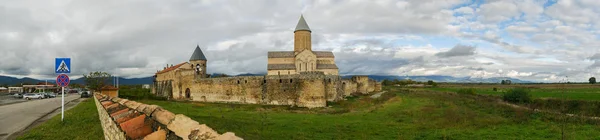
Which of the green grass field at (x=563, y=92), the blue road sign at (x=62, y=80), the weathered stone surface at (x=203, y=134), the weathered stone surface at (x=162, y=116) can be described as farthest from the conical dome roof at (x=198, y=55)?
the weathered stone surface at (x=203, y=134)

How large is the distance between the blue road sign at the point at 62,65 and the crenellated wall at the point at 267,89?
15.0 m

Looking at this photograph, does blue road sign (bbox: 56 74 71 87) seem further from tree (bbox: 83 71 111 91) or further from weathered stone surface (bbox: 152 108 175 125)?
tree (bbox: 83 71 111 91)

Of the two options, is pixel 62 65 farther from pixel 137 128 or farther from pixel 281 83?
pixel 281 83

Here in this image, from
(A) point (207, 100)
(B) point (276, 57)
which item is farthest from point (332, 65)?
(A) point (207, 100)

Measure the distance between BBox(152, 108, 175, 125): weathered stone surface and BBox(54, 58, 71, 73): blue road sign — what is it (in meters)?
11.5

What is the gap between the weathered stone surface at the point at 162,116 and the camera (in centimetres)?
326

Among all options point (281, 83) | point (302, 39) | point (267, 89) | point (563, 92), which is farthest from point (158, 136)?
point (563, 92)

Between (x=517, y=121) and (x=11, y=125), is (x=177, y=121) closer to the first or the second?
(x=11, y=125)

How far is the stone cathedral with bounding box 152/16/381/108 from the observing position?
25.2 meters

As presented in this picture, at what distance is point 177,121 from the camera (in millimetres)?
3035

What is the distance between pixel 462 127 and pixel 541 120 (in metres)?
5.66

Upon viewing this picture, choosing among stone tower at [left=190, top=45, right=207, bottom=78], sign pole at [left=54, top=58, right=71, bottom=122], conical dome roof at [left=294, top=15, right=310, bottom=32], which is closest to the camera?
sign pole at [left=54, top=58, right=71, bottom=122]

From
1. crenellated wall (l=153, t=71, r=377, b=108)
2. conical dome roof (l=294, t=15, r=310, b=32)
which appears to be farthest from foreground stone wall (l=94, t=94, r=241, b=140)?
conical dome roof (l=294, t=15, r=310, b=32)

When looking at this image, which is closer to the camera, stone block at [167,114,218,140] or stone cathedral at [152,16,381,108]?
stone block at [167,114,218,140]
